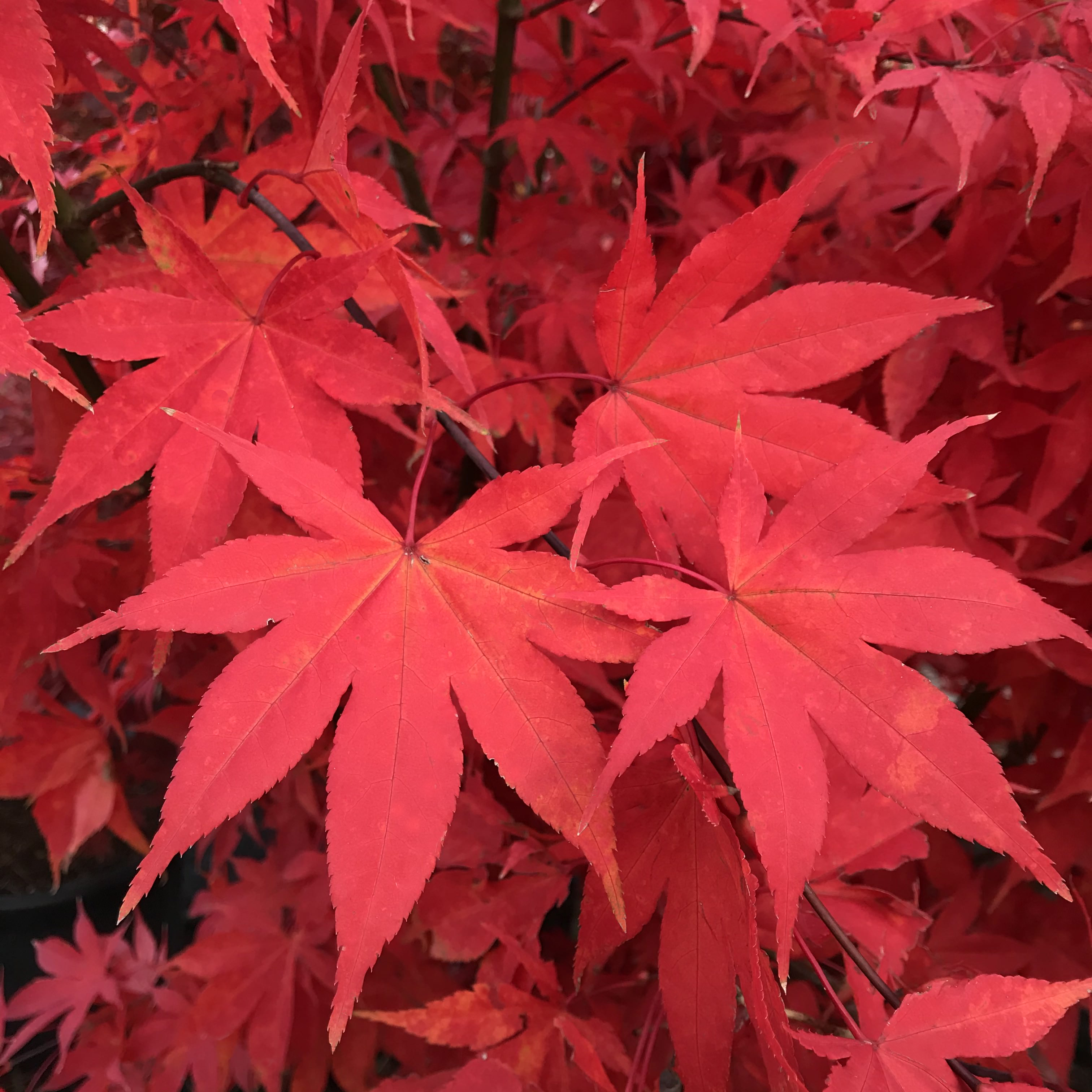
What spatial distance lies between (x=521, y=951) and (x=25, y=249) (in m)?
0.93

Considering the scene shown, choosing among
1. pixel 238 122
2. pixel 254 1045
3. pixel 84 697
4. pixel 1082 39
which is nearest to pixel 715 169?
pixel 1082 39

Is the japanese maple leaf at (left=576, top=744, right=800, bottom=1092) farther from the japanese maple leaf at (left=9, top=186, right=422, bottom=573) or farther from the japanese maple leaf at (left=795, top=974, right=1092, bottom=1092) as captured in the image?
the japanese maple leaf at (left=9, top=186, right=422, bottom=573)

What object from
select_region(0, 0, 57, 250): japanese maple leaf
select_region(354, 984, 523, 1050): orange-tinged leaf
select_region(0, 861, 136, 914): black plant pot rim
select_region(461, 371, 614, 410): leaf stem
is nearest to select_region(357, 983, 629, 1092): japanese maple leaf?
select_region(354, 984, 523, 1050): orange-tinged leaf

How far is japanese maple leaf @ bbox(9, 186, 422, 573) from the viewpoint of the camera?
35cm

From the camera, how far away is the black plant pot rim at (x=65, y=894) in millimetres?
1165

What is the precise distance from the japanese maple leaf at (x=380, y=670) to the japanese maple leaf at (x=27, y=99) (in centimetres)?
11

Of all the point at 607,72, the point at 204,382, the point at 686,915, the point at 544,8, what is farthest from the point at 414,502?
the point at 607,72

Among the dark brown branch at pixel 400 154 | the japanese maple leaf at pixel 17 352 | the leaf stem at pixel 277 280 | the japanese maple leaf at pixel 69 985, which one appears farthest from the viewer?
the japanese maple leaf at pixel 69 985

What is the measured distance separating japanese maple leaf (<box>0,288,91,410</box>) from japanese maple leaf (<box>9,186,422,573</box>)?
0.07 meters

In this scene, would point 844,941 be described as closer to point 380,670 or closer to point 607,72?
point 380,670

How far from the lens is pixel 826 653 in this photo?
1.06 feet

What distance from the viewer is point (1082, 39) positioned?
1.65ft

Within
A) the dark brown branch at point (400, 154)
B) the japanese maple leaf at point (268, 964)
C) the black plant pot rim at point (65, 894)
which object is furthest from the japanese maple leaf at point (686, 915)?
the black plant pot rim at point (65, 894)

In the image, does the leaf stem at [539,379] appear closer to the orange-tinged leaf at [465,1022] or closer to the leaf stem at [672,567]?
the leaf stem at [672,567]
